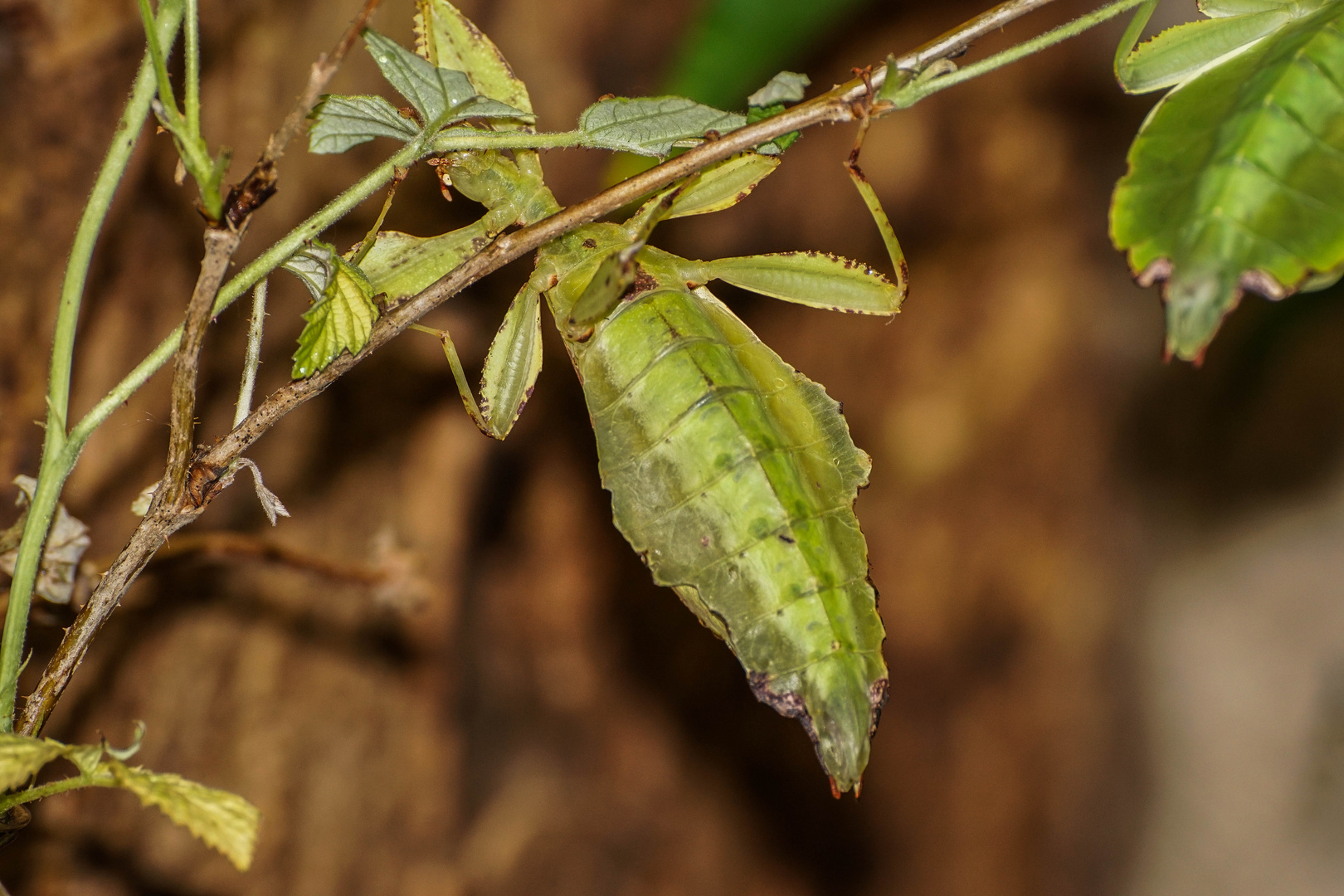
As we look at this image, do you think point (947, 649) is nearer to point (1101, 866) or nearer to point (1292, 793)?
point (1101, 866)

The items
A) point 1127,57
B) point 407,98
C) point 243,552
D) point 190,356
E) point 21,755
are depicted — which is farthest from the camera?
point 243,552

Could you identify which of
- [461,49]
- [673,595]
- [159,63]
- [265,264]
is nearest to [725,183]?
[461,49]

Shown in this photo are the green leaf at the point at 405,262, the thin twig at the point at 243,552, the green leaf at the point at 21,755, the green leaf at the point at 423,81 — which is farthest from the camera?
the thin twig at the point at 243,552

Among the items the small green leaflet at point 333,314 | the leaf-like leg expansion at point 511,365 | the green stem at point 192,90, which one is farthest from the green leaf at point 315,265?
the leaf-like leg expansion at point 511,365

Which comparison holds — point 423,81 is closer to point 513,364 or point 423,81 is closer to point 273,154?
point 273,154

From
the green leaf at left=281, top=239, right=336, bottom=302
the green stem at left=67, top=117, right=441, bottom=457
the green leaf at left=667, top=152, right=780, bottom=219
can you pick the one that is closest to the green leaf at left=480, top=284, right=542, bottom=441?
the green leaf at left=667, top=152, right=780, bottom=219

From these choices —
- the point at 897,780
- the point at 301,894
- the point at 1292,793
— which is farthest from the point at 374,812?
the point at 1292,793

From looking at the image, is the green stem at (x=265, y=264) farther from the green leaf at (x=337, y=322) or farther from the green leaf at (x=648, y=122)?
the green leaf at (x=648, y=122)
